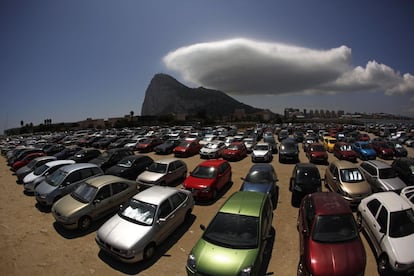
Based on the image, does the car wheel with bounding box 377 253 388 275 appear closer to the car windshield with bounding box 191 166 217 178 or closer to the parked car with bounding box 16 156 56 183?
the car windshield with bounding box 191 166 217 178

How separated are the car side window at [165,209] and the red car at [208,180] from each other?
305 cm

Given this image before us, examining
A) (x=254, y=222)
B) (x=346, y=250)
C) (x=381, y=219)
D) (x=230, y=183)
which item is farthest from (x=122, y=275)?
(x=230, y=183)

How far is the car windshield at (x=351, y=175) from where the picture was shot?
10445 millimetres

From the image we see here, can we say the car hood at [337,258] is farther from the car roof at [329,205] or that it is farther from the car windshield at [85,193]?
→ the car windshield at [85,193]

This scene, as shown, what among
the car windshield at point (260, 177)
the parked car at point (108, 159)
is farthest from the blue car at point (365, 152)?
the parked car at point (108, 159)

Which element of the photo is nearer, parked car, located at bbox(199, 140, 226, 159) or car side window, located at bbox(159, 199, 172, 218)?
car side window, located at bbox(159, 199, 172, 218)

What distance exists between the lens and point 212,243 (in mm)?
5691

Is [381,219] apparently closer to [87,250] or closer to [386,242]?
[386,242]

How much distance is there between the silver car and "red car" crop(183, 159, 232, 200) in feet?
6.92

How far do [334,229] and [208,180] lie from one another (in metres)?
6.31

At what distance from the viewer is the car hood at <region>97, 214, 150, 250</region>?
6.32 metres

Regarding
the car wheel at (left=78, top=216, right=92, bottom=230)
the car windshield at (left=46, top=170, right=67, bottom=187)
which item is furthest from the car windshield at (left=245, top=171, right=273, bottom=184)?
the car windshield at (left=46, top=170, right=67, bottom=187)

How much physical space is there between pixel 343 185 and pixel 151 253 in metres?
8.77

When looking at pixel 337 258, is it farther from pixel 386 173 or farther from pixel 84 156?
pixel 84 156
